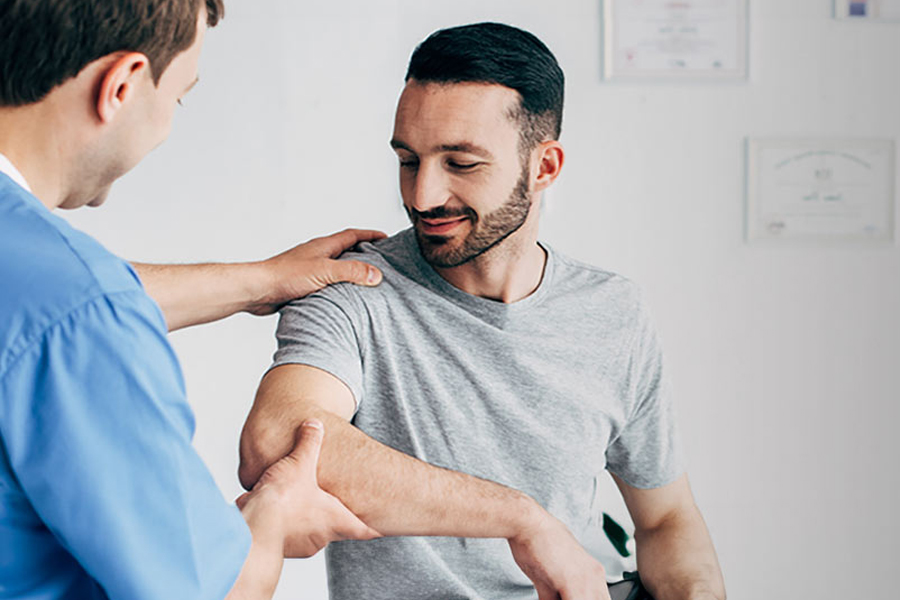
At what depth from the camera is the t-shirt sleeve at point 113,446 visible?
727 millimetres

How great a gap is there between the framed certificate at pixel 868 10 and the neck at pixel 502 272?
1.40 metres

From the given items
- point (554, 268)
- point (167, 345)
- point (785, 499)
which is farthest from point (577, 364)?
point (785, 499)

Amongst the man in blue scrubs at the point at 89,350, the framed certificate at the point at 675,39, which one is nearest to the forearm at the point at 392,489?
the man in blue scrubs at the point at 89,350

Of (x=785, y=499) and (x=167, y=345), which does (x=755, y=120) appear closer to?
(x=785, y=499)

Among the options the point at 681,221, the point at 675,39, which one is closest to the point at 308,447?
the point at 681,221

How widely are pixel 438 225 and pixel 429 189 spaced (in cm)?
7

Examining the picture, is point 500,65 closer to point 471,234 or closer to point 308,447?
point 471,234

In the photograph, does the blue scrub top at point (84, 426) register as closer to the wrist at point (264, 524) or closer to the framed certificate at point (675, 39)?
the wrist at point (264, 524)

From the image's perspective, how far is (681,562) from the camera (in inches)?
61.5

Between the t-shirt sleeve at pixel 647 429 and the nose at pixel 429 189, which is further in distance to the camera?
the t-shirt sleeve at pixel 647 429

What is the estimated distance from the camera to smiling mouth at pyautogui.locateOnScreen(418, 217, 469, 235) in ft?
4.86

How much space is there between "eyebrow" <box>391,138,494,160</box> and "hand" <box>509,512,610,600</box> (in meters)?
0.58

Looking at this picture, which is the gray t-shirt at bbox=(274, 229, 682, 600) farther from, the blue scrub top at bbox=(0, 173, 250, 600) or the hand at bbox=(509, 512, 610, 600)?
the blue scrub top at bbox=(0, 173, 250, 600)

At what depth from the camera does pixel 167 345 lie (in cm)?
80
